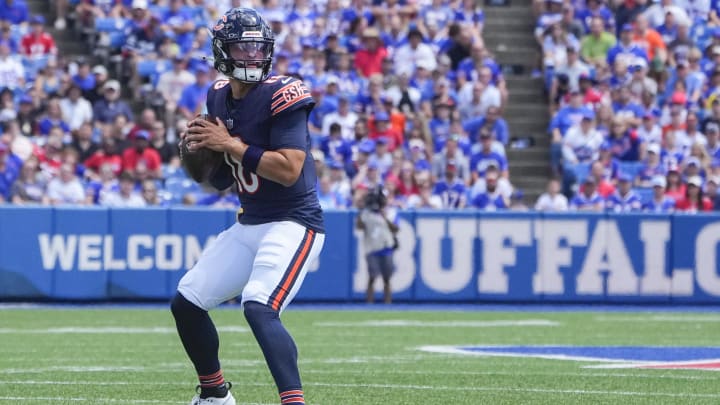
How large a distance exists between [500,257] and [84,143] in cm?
561

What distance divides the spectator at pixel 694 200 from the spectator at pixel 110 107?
7467 millimetres

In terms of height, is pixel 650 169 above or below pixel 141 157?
below

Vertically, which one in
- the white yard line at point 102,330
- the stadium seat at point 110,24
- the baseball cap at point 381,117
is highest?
the stadium seat at point 110,24

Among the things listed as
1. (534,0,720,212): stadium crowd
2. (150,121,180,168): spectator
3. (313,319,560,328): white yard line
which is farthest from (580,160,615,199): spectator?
(150,121,180,168): spectator

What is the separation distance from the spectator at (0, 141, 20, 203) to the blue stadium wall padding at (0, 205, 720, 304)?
1.77 m

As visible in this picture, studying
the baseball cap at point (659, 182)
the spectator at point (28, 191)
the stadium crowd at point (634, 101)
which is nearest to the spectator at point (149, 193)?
the spectator at point (28, 191)

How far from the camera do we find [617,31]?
2211cm

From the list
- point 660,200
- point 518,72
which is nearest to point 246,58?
point 660,200

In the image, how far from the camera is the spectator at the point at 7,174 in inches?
685

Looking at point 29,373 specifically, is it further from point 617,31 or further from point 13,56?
point 617,31

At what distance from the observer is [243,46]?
6.51 metres

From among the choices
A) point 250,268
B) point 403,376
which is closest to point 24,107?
point 403,376

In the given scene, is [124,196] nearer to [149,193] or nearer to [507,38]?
[149,193]

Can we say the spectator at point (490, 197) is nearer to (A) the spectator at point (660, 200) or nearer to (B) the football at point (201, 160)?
(A) the spectator at point (660, 200)
